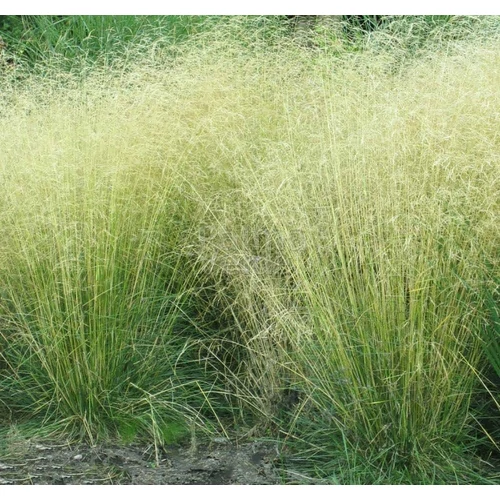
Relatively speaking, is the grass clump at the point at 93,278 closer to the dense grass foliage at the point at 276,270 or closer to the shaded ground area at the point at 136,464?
the dense grass foliage at the point at 276,270

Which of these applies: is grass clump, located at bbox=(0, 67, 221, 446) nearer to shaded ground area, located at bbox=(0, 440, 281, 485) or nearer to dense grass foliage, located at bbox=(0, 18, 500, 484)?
dense grass foliage, located at bbox=(0, 18, 500, 484)

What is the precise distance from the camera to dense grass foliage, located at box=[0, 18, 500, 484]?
3.00 m

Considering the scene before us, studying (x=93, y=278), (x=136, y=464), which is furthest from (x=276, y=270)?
(x=136, y=464)

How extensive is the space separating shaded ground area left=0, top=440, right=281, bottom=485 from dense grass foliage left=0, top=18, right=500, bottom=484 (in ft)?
0.37

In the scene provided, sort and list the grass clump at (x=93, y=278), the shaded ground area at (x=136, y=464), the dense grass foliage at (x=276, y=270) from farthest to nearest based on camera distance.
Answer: the grass clump at (x=93, y=278) < the shaded ground area at (x=136, y=464) < the dense grass foliage at (x=276, y=270)

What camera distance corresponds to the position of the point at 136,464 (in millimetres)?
3250

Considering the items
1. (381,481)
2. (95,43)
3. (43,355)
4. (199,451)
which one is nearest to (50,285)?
(43,355)

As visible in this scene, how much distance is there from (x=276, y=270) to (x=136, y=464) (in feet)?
3.14

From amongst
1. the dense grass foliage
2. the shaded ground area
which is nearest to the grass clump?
the dense grass foliage

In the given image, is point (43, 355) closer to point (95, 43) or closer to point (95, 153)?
point (95, 153)

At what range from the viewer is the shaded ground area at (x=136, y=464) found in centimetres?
316

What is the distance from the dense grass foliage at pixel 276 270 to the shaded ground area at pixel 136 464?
0.37ft

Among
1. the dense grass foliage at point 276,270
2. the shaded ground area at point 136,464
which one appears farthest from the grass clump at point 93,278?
the shaded ground area at point 136,464

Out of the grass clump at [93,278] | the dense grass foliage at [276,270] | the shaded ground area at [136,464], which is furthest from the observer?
the grass clump at [93,278]
